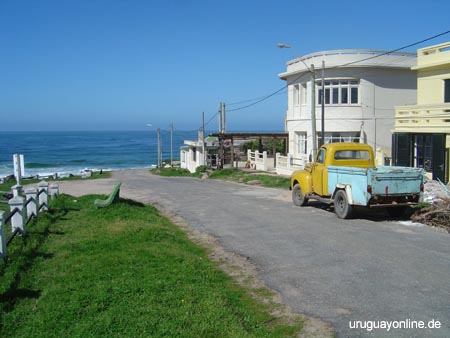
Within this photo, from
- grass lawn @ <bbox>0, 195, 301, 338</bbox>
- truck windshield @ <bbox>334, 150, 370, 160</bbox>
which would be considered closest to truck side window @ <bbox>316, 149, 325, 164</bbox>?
truck windshield @ <bbox>334, 150, 370, 160</bbox>

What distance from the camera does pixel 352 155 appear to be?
51.4 feet

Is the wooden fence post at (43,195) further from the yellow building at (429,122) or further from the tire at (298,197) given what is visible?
the yellow building at (429,122)

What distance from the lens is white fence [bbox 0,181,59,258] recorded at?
9.00m

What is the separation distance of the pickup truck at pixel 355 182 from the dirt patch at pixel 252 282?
14.0 feet

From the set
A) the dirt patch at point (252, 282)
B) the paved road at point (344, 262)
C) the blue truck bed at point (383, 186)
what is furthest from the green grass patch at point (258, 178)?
the dirt patch at point (252, 282)

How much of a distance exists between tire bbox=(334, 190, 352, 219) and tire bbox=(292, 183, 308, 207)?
Answer: 247 centimetres

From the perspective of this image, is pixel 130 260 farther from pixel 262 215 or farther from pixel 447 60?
pixel 447 60

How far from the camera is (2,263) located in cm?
864

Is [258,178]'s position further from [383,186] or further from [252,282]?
→ [252,282]

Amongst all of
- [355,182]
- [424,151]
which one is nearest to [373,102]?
[424,151]

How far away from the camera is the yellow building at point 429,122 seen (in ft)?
68.7

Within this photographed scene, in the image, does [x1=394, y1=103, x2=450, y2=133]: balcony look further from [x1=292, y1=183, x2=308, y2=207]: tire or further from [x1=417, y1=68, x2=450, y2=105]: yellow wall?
[x1=292, y1=183, x2=308, y2=207]: tire

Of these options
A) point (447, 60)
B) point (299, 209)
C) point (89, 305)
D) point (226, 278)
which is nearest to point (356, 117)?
point (447, 60)

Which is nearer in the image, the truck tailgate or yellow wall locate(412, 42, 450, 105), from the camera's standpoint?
the truck tailgate
